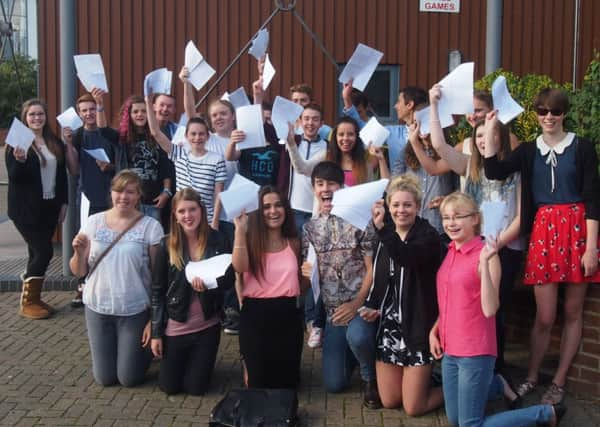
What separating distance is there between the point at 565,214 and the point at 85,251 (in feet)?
10.2

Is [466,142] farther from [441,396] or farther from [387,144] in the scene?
[441,396]

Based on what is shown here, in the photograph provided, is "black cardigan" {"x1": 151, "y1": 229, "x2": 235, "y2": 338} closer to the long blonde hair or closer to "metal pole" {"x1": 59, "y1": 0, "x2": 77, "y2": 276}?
the long blonde hair

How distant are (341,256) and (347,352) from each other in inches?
25.6

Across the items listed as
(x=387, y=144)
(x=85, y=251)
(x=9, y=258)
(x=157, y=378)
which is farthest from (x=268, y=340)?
(x=9, y=258)

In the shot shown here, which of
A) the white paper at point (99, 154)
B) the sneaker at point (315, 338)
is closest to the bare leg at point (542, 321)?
the sneaker at point (315, 338)

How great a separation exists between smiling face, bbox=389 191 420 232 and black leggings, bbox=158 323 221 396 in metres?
1.47

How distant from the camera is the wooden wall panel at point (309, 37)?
960 cm

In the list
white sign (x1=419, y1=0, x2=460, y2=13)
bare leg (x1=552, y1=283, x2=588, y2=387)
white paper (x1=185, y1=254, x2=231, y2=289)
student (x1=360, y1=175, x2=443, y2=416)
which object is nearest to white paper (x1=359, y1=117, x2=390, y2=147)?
student (x1=360, y1=175, x2=443, y2=416)

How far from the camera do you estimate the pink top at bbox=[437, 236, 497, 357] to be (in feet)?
13.1

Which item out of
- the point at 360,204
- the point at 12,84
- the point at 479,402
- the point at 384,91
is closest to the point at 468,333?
the point at 479,402

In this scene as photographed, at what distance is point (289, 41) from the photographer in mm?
9727

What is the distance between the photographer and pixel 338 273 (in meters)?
4.88

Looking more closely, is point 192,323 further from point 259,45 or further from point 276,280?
point 259,45

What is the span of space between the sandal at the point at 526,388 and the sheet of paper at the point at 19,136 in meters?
4.36
